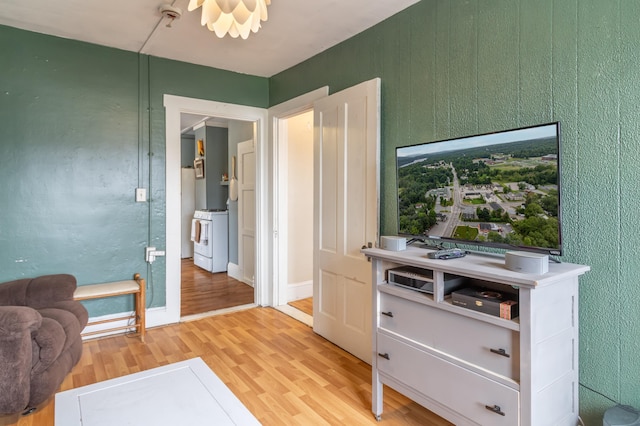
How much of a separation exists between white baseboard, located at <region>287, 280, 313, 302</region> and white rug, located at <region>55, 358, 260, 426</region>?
9.22 ft

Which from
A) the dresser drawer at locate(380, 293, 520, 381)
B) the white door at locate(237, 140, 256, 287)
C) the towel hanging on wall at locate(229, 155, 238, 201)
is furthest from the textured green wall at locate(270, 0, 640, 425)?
the towel hanging on wall at locate(229, 155, 238, 201)

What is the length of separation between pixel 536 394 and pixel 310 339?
6.70 ft

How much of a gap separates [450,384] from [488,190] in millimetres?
960

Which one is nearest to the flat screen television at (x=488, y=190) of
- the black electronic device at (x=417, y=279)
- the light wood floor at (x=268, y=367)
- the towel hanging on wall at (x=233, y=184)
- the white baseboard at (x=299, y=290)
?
the black electronic device at (x=417, y=279)

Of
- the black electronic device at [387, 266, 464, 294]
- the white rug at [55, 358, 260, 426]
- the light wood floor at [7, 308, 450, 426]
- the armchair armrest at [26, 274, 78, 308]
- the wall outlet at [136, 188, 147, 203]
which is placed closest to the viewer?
the white rug at [55, 358, 260, 426]

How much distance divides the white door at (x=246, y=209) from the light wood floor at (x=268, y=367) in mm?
1313

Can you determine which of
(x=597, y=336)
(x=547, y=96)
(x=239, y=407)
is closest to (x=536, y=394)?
(x=597, y=336)

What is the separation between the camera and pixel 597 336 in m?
1.73

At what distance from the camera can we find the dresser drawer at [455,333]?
157cm

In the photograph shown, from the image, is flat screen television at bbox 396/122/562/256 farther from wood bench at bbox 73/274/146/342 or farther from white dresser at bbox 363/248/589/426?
wood bench at bbox 73/274/146/342

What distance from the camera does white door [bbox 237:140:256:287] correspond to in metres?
4.87

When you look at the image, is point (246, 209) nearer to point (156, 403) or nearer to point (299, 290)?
point (299, 290)

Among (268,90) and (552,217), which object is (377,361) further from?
(268,90)

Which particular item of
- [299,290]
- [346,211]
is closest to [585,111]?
[346,211]
